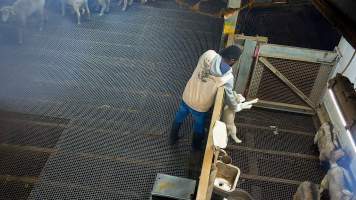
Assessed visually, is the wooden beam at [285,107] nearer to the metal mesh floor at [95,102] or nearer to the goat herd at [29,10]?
the metal mesh floor at [95,102]

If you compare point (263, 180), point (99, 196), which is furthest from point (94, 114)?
point (263, 180)

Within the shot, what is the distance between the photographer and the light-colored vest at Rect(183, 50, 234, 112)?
5.45 m

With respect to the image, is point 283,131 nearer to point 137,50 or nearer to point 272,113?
point 272,113

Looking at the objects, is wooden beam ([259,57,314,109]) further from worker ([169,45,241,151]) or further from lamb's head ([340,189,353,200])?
lamb's head ([340,189,353,200])

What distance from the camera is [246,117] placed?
28.8ft

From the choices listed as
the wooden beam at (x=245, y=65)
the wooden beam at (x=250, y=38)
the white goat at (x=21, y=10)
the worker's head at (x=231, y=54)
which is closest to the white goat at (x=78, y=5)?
the white goat at (x=21, y=10)

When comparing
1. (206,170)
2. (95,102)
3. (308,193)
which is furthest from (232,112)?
(95,102)

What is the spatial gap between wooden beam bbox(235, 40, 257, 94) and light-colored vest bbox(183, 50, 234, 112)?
9.36ft

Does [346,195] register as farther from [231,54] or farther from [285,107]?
[285,107]

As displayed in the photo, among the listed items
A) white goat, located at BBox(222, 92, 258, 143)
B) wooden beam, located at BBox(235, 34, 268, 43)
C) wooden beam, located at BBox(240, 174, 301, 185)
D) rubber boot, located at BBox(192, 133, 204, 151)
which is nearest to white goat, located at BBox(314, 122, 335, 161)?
wooden beam, located at BBox(240, 174, 301, 185)

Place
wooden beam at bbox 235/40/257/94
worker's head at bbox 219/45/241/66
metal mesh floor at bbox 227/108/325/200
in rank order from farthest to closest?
wooden beam at bbox 235/40/257/94
metal mesh floor at bbox 227/108/325/200
worker's head at bbox 219/45/241/66

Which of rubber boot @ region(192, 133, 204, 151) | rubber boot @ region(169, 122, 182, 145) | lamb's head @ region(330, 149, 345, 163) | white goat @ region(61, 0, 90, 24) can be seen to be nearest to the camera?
rubber boot @ region(192, 133, 204, 151)

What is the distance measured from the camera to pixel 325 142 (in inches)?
291

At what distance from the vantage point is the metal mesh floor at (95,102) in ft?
19.0
